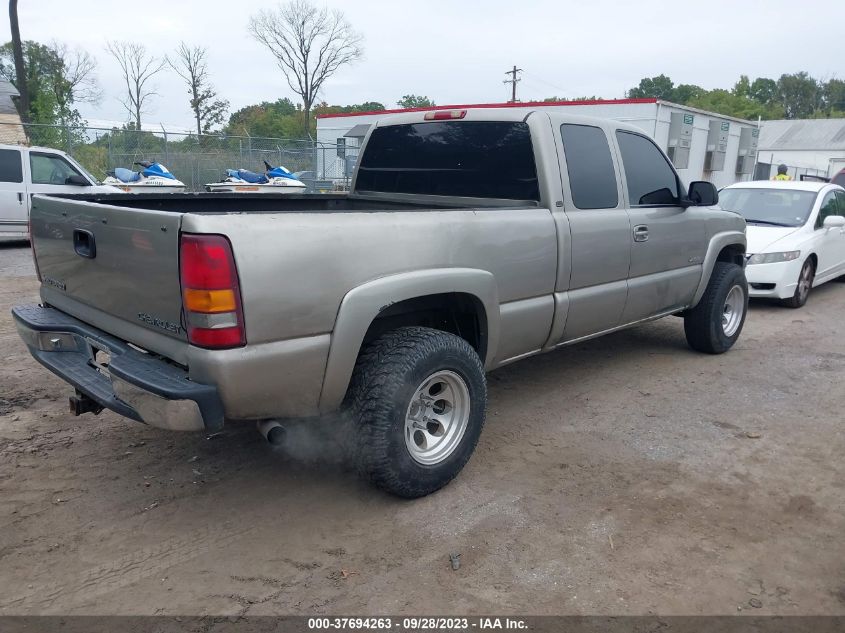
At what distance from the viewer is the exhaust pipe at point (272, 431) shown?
3.07 metres

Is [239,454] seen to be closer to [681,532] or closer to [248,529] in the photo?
[248,529]

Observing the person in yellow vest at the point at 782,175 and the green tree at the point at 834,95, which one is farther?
the green tree at the point at 834,95

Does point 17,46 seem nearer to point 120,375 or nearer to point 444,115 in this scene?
point 444,115

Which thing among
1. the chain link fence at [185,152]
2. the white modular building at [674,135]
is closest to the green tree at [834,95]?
the white modular building at [674,135]

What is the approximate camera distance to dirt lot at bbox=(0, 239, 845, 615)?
2.76 metres

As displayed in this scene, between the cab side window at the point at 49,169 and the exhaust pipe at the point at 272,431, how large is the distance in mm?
11111

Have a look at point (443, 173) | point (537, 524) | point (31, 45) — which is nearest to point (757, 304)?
point (443, 173)

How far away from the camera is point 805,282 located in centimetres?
873

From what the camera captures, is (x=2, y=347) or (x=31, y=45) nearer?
(x=2, y=347)

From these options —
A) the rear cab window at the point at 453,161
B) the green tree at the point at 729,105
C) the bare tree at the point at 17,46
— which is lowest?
the rear cab window at the point at 453,161

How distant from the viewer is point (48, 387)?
4973mm

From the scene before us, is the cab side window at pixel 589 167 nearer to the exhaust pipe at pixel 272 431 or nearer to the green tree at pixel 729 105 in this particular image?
the exhaust pipe at pixel 272 431

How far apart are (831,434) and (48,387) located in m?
5.48

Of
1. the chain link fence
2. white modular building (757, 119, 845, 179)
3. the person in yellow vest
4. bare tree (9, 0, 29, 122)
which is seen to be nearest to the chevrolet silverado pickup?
the chain link fence
